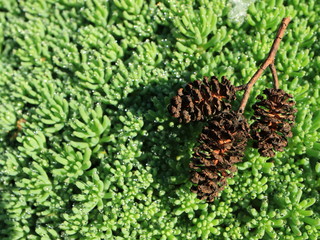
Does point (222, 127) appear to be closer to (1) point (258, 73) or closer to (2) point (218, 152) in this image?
(2) point (218, 152)

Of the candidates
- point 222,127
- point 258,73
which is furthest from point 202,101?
point 258,73

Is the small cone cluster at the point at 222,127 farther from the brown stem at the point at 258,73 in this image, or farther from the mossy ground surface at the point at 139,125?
the mossy ground surface at the point at 139,125

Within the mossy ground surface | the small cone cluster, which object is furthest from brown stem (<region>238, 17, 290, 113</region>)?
the mossy ground surface

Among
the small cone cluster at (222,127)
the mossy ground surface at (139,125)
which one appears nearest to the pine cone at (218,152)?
the small cone cluster at (222,127)

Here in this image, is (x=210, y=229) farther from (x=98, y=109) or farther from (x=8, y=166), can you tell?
(x=8, y=166)

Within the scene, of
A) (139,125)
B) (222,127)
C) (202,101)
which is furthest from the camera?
(139,125)
